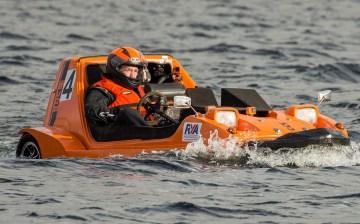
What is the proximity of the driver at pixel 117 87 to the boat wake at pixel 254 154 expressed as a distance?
1490 millimetres

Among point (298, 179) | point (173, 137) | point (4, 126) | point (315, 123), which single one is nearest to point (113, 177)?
point (173, 137)

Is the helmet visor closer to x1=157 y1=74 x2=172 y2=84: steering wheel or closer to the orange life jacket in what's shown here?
the orange life jacket

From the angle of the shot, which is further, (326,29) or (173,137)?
(326,29)

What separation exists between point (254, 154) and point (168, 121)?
1.54 meters

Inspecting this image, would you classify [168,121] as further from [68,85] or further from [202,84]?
[202,84]

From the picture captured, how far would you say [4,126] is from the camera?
60.7 feet

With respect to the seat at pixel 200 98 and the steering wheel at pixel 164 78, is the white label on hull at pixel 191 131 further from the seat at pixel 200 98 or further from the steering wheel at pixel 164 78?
the steering wheel at pixel 164 78

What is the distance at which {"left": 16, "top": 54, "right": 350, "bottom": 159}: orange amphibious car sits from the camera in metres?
13.4

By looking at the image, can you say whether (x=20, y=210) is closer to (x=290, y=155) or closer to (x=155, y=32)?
(x=290, y=155)

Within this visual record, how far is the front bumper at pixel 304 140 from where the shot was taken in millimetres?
13148

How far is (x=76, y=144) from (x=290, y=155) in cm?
300

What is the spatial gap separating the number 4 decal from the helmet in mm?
621

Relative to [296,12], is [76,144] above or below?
below

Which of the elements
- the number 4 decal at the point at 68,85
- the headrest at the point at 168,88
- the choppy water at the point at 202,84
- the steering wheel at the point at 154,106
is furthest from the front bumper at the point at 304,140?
the number 4 decal at the point at 68,85
